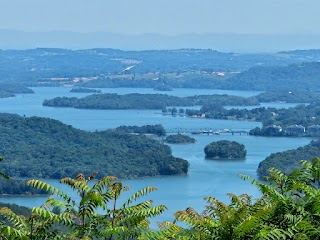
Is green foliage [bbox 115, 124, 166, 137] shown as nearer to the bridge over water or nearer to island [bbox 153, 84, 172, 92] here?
the bridge over water

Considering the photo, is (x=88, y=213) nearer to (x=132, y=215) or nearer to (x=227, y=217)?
(x=132, y=215)

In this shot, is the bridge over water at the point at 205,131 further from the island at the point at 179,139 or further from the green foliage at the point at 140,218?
the green foliage at the point at 140,218

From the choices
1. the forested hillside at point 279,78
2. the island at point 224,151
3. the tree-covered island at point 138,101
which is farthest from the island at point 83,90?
the island at point 224,151

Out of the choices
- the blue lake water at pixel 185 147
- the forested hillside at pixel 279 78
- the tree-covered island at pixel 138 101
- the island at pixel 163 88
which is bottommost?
the blue lake water at pixel 185 147

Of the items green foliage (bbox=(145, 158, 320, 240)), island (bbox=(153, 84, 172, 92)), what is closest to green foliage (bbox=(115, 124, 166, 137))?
island (bbox=(153, 84, 172, 92))

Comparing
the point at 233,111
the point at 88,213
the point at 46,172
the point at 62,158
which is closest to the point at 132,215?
the point at 88,213
